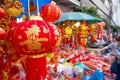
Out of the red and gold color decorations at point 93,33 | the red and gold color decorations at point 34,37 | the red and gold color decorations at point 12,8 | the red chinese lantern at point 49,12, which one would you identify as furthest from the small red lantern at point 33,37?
the red and gold color decorations at point 93,33

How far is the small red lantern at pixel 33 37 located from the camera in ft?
7.97

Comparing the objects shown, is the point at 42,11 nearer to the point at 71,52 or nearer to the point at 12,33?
the point at 12,33

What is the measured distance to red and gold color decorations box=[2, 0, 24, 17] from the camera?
315 centimetres

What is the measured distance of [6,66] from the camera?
3.23m

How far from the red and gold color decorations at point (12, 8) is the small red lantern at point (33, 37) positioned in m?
0.71

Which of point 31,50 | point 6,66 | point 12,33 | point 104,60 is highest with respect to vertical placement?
point 12,33

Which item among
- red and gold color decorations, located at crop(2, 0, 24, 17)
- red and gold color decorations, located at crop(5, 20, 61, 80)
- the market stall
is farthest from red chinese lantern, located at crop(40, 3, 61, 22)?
red and gold color decorations, located at crop(5, 20, 61, 80)

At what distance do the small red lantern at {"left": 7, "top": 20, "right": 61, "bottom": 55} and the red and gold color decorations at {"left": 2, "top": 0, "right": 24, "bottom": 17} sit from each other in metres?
0.71

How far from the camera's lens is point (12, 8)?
3.15 m

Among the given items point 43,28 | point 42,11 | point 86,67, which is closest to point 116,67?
point 86,67

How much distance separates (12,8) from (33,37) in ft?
2.75

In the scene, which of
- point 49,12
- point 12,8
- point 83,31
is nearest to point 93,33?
point 83,31

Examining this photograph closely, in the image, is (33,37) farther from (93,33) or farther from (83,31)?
(93,33)

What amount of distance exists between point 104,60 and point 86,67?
1.63 m
